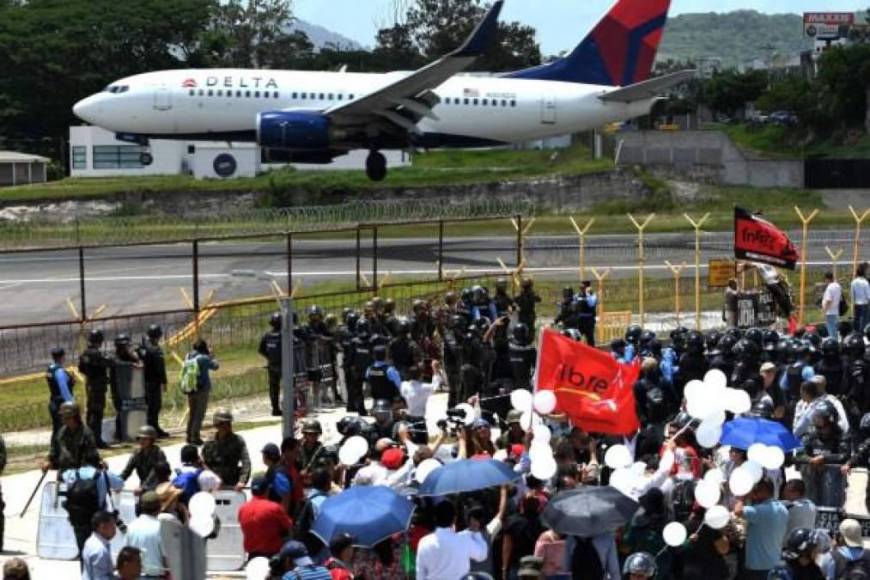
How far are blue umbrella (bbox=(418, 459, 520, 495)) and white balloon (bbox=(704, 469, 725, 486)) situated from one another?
5.07 ft

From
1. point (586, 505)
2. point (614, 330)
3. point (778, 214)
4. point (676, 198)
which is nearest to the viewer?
point (586, 505)

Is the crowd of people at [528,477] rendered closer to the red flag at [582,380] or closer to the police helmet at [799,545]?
the police helmet at [799,545]

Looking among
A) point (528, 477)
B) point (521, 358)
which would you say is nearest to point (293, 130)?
point (521, 358)

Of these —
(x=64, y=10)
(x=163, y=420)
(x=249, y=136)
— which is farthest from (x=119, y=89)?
(x=64, y=10)

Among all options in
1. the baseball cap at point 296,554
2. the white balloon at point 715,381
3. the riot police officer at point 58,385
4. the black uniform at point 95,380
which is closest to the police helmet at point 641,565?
the baseball cap at point 296,554

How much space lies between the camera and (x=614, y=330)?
31.5 metres

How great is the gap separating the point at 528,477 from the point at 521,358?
7.99 metres

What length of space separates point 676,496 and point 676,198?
46503 millimetres

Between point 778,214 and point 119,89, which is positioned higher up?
point 119,89

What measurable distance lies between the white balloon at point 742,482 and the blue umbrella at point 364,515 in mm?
2477

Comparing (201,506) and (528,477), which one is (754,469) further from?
(201,506)

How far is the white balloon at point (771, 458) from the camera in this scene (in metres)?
13.5

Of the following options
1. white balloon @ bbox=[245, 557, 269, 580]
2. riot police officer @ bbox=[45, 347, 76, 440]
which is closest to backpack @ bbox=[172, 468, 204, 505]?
white balloon @ bbox=[245, 557, 269, 580]

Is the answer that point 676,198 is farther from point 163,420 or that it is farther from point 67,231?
point 163,420
